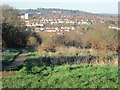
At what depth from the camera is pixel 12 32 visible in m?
30.0

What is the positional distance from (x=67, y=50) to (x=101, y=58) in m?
8.12

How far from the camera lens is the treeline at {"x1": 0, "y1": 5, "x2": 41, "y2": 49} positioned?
28.7m

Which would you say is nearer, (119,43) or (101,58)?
(101,58)

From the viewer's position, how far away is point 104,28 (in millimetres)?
30562

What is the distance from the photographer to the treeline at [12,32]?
28.7 m

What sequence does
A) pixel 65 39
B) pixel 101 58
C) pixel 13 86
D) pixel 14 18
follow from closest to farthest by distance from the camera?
pixel 13 86 → pixel 101 58 → pixel 65 39 → pixel 14 18

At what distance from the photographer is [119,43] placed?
2214cm

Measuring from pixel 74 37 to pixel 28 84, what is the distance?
89.2 feet

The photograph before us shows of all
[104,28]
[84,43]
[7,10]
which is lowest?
[84,43]

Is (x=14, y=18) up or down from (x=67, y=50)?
up

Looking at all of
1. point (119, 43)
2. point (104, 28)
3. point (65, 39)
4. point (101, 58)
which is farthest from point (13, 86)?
point (104, 28)

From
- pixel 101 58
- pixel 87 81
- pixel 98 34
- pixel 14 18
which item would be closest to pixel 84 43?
pixel 98 34

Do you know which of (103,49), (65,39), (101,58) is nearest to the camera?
(101,58)

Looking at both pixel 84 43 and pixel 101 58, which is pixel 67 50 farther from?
pixel 84 43
